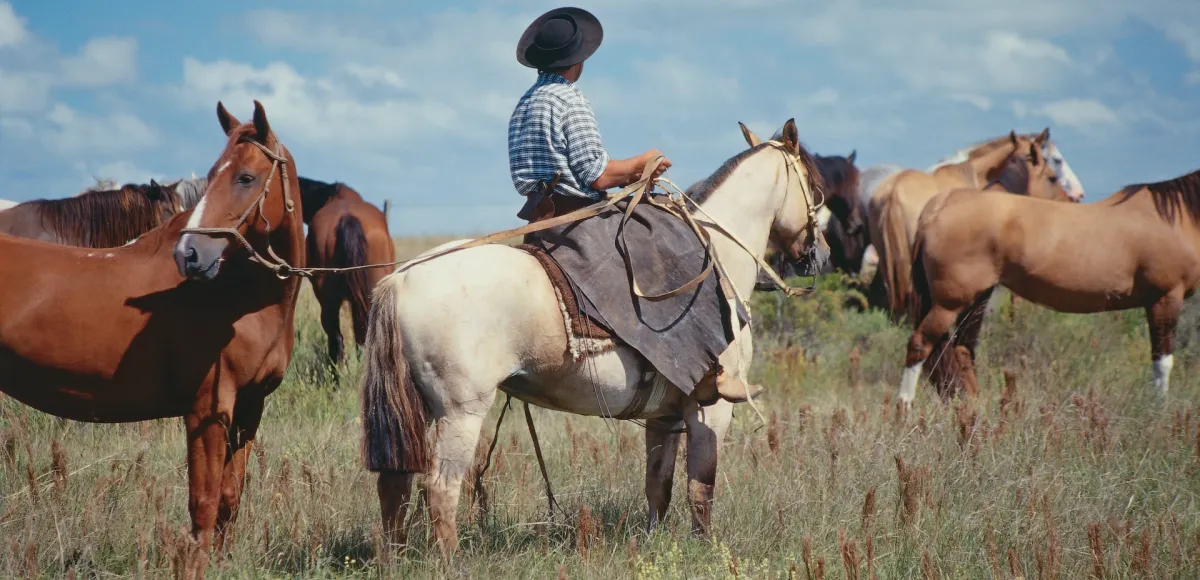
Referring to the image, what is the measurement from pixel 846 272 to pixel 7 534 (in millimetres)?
11789

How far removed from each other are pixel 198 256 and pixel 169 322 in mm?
431

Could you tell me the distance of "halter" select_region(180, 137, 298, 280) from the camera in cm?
393

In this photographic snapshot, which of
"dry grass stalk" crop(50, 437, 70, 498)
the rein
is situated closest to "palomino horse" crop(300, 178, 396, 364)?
"dry grass stalk" crop(50, 437, 70, 498)

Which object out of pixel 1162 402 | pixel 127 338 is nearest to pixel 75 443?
pixel 127 338

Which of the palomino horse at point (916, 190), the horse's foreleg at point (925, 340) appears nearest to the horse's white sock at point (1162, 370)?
the horse's foreleg at point (925, 340)

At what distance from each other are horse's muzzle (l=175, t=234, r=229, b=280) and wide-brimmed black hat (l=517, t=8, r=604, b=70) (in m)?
1.71

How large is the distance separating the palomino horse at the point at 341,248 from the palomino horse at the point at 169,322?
14.7ft

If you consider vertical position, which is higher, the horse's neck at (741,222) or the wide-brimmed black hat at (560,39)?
the wide-brimmed black hat at (560,39)

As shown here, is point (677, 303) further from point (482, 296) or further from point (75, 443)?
point (75, 443)

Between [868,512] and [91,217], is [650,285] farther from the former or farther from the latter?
[91,217]

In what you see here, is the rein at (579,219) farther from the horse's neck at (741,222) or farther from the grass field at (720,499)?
the grass field at (720,499)

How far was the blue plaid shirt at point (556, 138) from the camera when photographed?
435 cm

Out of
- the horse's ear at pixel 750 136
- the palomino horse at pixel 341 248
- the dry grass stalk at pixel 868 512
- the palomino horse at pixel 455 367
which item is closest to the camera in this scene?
the palomino horse at pixel 455 367

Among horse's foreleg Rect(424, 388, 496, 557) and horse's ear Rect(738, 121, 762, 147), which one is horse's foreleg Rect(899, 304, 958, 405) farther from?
horse's foreleg Rect(424, 388, 496, 557)
